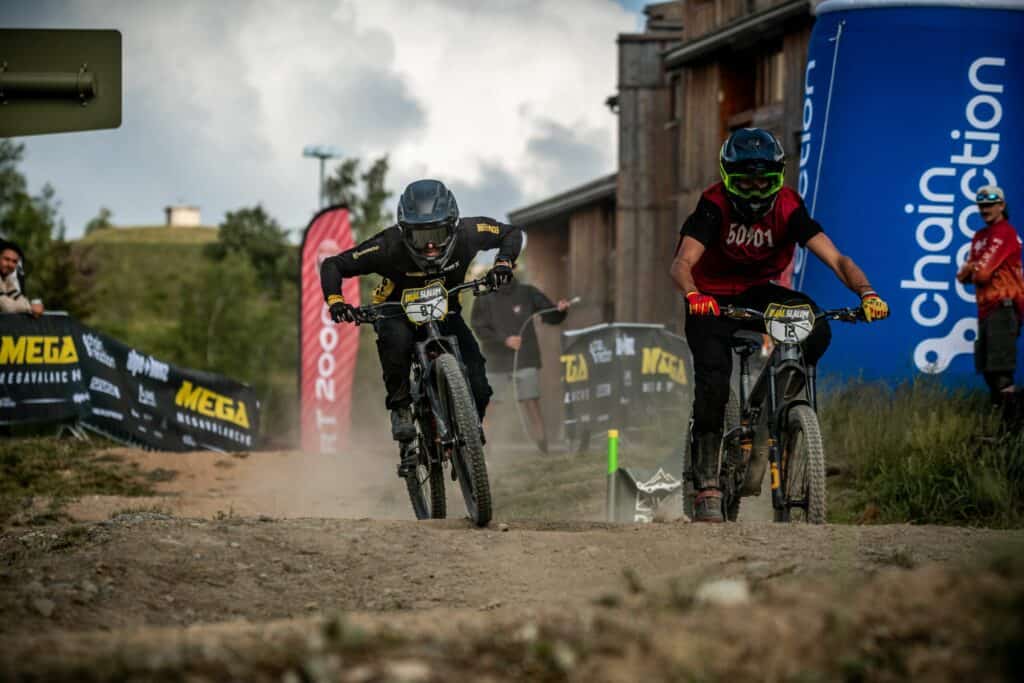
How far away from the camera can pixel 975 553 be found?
18.7ft

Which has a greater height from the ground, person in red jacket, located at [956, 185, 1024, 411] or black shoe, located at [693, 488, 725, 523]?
person in red jacket, located at [956, 185, 1024, 411]

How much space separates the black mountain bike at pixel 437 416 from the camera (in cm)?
762

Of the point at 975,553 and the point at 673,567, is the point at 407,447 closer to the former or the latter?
the point at 673,567

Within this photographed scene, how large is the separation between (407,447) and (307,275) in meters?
14.1

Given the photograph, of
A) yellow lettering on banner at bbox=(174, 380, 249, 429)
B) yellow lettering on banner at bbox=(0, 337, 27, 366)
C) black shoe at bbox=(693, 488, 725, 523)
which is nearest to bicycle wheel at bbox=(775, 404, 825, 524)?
black shoe at bbox=(693, 488, 725, 523)

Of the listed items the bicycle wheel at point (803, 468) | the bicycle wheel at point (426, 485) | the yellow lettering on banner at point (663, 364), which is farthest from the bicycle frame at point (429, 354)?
the yellow lettering on banner at point (663, 364)

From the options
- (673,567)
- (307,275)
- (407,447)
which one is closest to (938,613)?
(673,567)

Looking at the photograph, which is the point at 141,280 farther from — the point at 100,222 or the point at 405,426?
the point at 405,426

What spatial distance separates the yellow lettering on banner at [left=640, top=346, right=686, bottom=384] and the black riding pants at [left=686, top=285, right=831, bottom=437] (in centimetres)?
918

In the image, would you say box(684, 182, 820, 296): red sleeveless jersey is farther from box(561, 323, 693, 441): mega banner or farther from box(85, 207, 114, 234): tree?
box(85, 207, 114, 234): tree

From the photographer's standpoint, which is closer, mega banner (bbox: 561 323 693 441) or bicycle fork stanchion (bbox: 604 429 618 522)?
bicycle fork stanchion (bbox: 604 429 618 522)

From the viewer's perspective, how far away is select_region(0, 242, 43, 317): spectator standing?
1407 cm

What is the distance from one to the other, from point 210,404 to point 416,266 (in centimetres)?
1214

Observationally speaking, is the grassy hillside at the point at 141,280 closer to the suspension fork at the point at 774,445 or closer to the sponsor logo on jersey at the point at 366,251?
the sponsor logo on jersey at the point at 366,251
